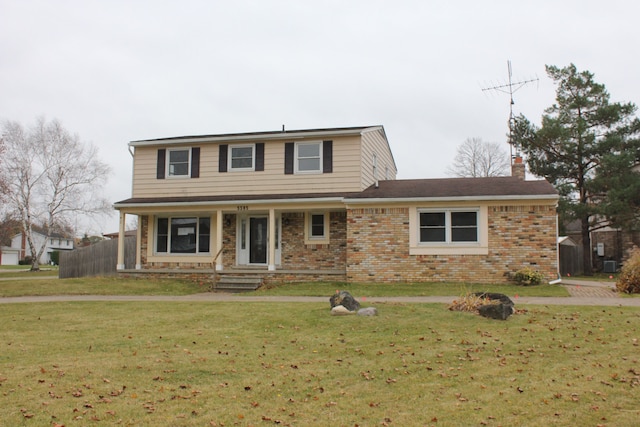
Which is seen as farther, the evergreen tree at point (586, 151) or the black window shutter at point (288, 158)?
the evergreen tree at point (586, 151)

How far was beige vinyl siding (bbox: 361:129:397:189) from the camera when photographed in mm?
19594

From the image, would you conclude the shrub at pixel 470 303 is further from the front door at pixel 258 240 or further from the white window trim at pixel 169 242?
the white window trim at pixel 169 242

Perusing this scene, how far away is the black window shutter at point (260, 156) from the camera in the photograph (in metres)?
20.1

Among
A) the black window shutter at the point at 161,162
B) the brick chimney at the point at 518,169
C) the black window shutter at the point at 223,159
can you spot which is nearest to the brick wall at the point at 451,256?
the brick chimney at the point at 518,169

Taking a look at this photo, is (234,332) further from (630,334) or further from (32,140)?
(32,140)

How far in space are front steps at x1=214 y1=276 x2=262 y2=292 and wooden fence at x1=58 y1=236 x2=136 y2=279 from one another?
9.04 meters

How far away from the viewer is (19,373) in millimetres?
6348

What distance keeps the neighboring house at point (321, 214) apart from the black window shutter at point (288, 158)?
4 cm

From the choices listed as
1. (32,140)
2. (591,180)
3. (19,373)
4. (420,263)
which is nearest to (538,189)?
(420,263)

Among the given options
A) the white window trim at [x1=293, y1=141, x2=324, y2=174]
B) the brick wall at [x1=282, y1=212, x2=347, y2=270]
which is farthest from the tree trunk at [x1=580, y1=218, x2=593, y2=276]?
the white window trim at [x1=293, y1=141, x2=324, y2=174]

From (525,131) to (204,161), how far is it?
17068 mm

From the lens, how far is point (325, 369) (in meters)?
6.66

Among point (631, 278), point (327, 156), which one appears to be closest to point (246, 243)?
point (327, 156)

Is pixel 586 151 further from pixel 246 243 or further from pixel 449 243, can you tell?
pixel 246 243
